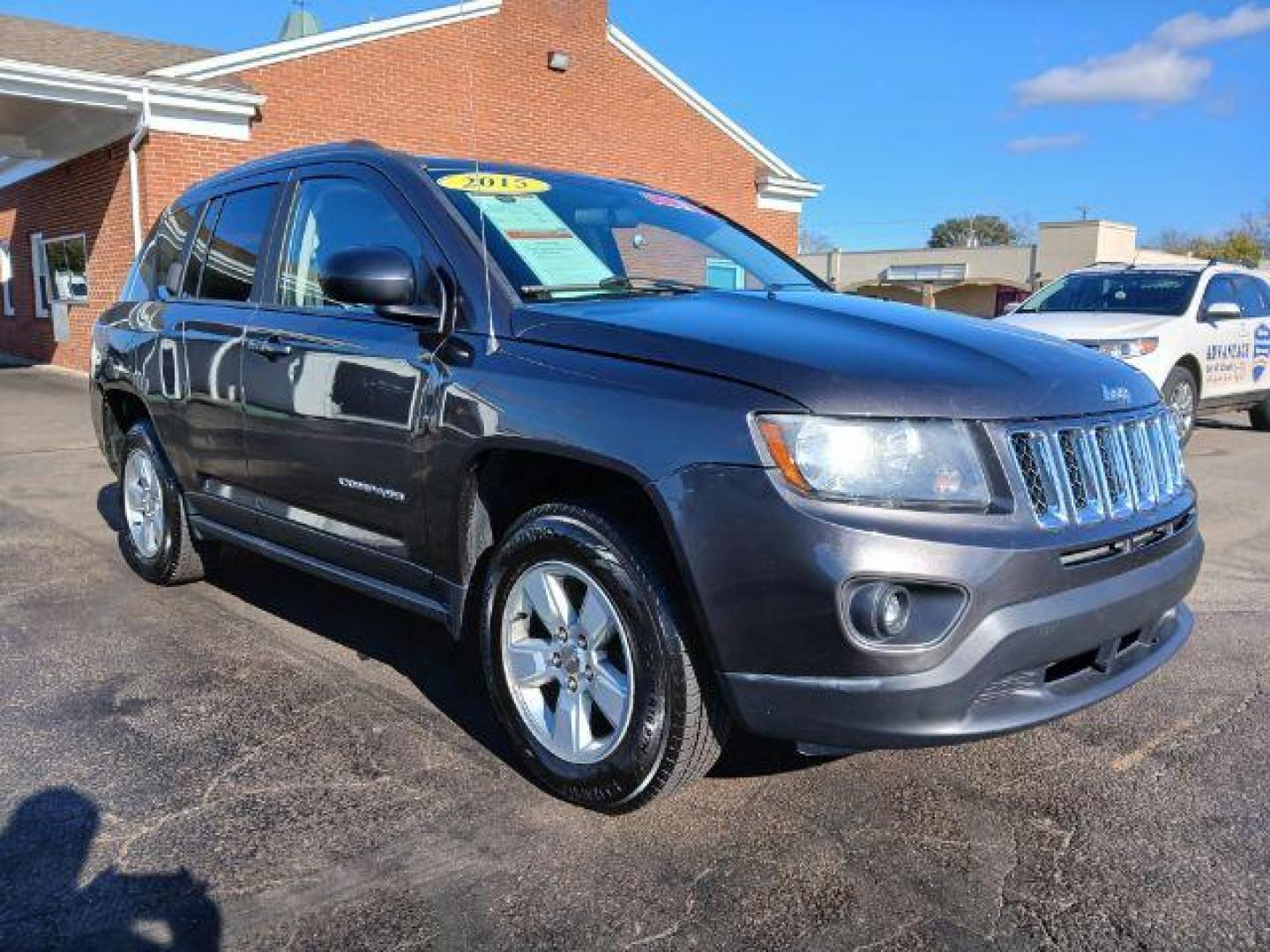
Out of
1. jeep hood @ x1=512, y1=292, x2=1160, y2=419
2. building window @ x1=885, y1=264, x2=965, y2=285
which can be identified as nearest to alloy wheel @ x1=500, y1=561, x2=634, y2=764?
jeep hood @ x1=512, y1=292, x2=1160, y2=419

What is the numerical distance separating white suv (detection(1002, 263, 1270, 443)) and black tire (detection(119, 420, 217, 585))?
22.4 feet

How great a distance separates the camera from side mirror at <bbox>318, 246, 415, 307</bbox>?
3111mm

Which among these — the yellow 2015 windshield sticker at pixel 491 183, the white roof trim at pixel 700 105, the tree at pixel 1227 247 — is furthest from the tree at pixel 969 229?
the yellow 2015 windshield sticker at pixel 491 183

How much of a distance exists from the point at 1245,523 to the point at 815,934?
576 cm

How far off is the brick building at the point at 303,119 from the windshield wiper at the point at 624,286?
1108 cm

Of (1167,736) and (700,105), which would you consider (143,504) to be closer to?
(1167,736)

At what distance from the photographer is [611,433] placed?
2682 millimetres

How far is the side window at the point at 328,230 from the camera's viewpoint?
358cm

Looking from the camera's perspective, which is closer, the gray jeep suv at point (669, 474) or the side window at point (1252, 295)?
the gray jeep suv at point (669, 474)

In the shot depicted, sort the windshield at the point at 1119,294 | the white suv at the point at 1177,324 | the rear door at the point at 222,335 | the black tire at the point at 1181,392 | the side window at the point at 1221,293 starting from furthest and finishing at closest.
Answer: the side window at the point at 1221,293 < the windshield at the point at 1119,294 < the black tire at the point at 1181,392 < the white suv at the point at 1177,324 < the rear door at the point at 222,335

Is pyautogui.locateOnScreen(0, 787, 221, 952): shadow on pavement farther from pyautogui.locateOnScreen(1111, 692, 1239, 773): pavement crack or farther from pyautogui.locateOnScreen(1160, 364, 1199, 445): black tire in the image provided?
pyautogui.locateOnScreen(1160, 364, 1199, 445): black tire

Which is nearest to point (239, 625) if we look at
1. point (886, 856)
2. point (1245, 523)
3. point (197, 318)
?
point (197, 318)

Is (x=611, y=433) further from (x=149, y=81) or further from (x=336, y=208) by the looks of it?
(x=149, y=81)

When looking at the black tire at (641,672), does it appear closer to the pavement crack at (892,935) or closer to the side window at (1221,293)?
the pavement crack at (892,935)
